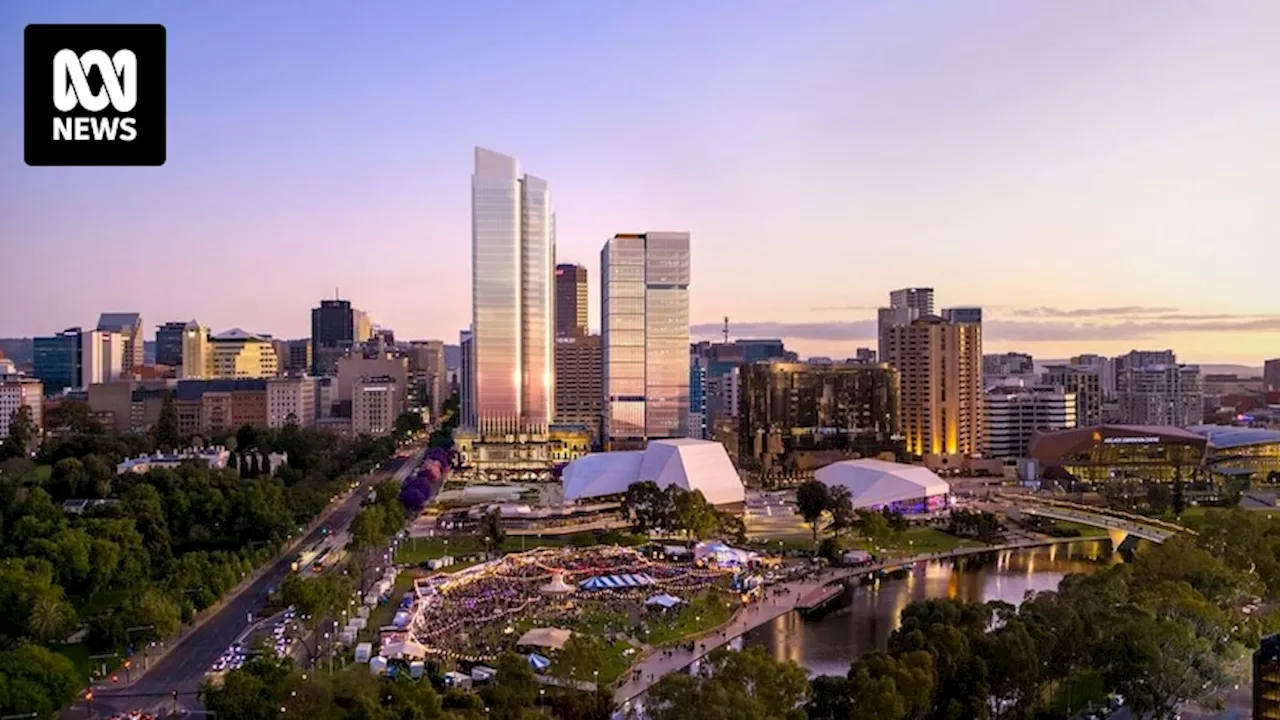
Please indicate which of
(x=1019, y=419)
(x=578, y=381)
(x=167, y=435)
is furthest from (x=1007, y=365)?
(x=167, y=435)

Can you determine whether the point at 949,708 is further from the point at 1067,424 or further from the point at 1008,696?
the point at 1067,424

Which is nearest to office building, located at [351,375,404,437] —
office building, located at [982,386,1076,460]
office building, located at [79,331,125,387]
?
office building, located at [79,331,125,387]

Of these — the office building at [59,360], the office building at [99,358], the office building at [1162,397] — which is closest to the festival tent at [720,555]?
the office building at [1162,397]

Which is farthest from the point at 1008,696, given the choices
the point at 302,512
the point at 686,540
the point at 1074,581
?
the point at 302,512

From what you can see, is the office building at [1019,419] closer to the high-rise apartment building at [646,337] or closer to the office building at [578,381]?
the high-rise apartment building at [646,337]

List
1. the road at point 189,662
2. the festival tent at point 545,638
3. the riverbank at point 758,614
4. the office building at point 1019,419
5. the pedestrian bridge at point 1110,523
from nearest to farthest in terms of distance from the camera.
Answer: the road at point 189,662 < the riverbank at point 758,614 < the festival tent at point 545,638 < the pedestrian bridge at point 1110,523 < the office building at point 1019,419
